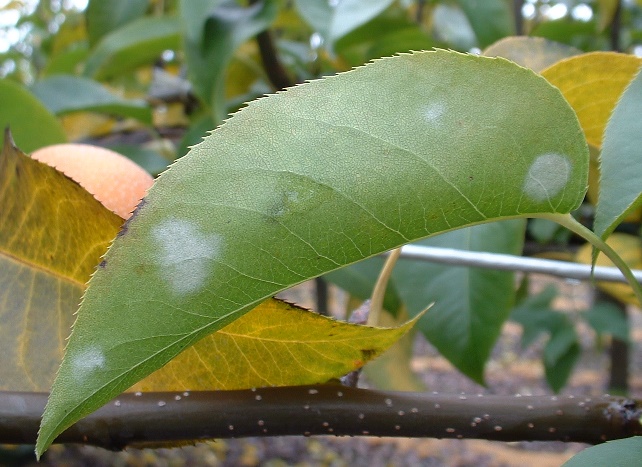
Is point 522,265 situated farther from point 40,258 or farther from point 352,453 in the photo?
point 352,453

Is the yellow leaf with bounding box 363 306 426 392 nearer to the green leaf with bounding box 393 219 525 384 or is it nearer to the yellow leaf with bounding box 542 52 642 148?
the green leaf with bounding box 393 219 525 384

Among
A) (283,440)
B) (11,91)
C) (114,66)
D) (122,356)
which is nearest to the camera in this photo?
(122,356)

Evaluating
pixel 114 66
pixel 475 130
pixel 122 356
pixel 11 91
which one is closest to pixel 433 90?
pixel 475 130

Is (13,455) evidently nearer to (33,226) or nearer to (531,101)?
(33,226)

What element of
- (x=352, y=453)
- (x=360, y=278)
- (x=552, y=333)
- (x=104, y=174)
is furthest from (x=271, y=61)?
(x=352, y=453)

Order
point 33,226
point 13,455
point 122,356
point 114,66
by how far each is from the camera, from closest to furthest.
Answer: point 122,356, point 33,226, point 114,66, point 13,455

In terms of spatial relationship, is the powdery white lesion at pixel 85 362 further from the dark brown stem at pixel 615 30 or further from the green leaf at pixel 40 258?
the dark brown stem at pixel 615 30

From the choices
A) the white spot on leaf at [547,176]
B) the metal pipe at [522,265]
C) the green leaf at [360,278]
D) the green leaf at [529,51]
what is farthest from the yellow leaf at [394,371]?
the white spot on leaf at [547,176]
